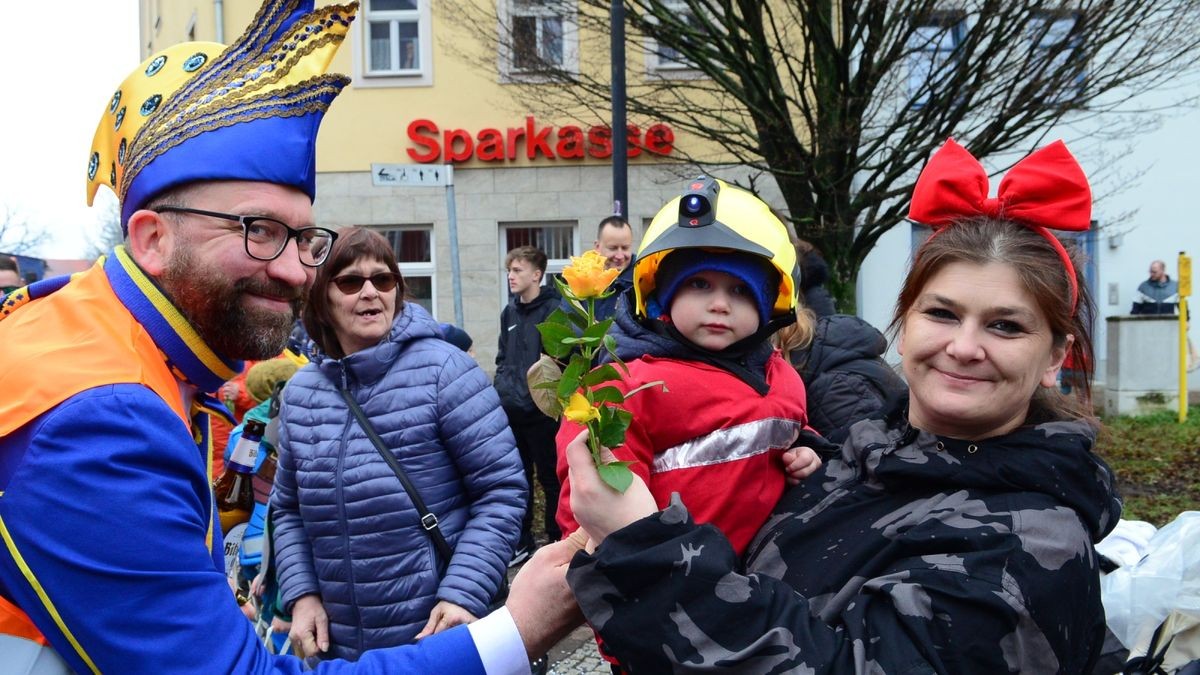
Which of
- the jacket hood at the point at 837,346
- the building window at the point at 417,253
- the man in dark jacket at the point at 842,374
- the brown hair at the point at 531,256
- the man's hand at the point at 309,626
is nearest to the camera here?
the man's hand at the point at 309,626

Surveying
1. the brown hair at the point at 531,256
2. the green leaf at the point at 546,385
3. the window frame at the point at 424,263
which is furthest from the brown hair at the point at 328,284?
the window frame at the point at 424,263

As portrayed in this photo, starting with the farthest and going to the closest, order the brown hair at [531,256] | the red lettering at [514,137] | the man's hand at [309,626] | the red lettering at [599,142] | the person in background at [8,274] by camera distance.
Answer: the red lettering at [514,137]
the red lettering at [599,142]
the person in background at [8,274]
the brown hair at [531,256]
the man's hand at [309,626]

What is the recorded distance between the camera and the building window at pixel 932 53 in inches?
307

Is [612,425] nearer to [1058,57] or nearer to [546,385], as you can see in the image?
[546,385]

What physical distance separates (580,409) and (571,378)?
5 cm

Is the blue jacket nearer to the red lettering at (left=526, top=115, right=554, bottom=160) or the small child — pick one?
the small child

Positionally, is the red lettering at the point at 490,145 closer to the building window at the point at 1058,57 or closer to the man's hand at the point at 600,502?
the building window at the point at 1058,57

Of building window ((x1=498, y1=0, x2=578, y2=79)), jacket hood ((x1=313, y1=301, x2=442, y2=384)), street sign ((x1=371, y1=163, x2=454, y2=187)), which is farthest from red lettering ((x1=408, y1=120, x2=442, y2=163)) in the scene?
jacket hood ((x1=313, y1=301, x2=442, y2=384))

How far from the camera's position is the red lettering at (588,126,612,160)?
11.9 m

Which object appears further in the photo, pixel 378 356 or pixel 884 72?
pixel 884 72

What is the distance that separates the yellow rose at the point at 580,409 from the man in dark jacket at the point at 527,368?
16.4ft

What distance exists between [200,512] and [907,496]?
119cm

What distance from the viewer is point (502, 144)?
13.2m

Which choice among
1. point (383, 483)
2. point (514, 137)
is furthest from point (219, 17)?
point (383, 483)
